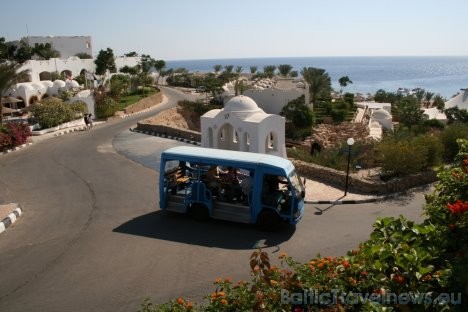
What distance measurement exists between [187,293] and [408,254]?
15.9ft

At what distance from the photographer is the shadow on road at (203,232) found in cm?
1091

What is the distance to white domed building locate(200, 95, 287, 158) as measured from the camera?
18875 millimetres

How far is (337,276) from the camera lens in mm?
5488

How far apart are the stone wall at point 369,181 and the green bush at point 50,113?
66.9ft

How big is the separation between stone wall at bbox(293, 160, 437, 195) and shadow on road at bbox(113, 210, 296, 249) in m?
4.50

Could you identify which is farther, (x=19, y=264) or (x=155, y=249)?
(x=155, y=249)

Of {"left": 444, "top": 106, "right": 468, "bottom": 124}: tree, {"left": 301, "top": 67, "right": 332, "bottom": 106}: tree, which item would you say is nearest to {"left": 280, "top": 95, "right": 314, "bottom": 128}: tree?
{"left": 301, "top": 67, "right": 332, "bottom": 106}: tree

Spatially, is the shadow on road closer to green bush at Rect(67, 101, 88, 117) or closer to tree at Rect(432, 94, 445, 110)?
green bush at Rect(67, 101, 88, 117)

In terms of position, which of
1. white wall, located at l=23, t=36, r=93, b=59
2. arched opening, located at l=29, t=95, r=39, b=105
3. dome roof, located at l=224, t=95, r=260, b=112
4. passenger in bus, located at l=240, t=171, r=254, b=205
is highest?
white wall, located at l=23, t=36, r=93, b=59

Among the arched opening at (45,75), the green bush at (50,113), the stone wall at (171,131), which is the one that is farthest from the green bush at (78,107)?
the arched opening at (45,75)

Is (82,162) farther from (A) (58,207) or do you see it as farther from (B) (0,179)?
(A) (58,207)

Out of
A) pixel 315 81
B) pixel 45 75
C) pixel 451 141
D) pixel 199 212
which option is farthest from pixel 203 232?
pixel 45 75

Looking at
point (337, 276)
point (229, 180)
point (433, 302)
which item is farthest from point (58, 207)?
point (433, 302)

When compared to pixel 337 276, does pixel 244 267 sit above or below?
below
